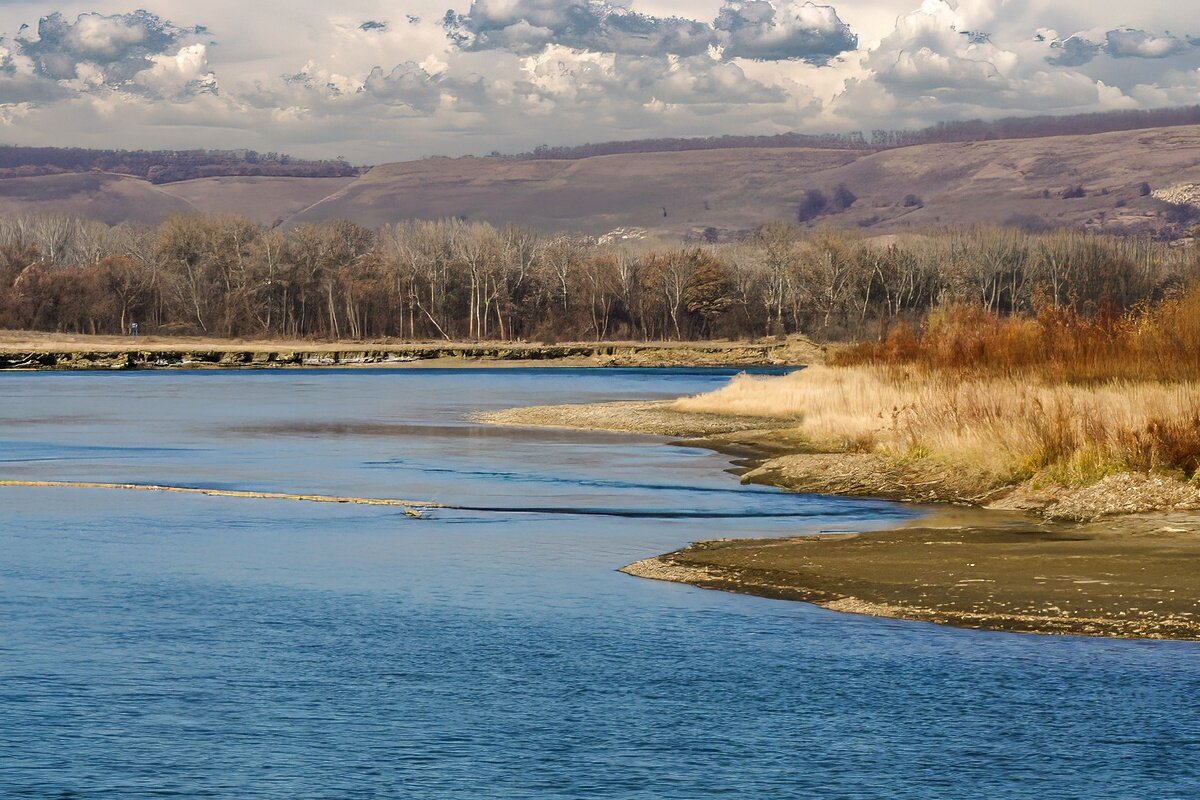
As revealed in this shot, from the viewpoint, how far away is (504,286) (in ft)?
508

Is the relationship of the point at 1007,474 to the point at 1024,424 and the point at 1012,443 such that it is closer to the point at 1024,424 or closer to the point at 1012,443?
the point at 1012,443

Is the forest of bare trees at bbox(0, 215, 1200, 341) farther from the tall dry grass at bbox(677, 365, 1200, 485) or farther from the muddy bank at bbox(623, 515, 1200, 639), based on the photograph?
the muddy bank at bbox(623, 515, 1200, 639)

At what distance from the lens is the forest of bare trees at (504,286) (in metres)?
149

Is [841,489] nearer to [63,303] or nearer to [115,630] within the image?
[115,630]

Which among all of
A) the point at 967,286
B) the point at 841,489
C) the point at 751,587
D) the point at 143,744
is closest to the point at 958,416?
the point at 841,489

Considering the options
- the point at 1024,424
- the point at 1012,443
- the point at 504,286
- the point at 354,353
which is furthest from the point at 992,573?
the point at 504,286

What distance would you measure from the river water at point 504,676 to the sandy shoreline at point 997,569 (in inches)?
24.8

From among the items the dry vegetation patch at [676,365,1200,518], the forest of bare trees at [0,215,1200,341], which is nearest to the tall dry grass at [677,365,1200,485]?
the dry vegetation patch at [676,365,1200,518]

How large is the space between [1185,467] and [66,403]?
2090 inches

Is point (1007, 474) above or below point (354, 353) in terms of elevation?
below

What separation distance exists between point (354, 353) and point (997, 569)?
117575 millimetres

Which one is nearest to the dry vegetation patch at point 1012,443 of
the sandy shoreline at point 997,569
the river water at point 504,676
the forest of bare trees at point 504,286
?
the sandy shoreline at point 997,569

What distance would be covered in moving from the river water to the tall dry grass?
8.96 feet

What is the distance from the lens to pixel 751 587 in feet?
58.9
